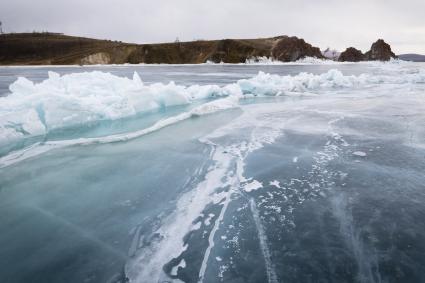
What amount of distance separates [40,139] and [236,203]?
4.84 metres

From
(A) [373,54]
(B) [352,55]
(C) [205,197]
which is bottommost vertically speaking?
(C) [205,197]

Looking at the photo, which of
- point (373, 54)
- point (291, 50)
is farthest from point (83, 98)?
point (373, 54)

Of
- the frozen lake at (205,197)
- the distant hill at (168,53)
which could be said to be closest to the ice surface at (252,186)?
the frozen lake at (205,197)

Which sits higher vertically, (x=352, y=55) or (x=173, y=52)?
(x=173, y=52)

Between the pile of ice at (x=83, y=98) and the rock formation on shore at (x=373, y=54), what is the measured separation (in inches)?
4438

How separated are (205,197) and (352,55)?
124255 millimetres

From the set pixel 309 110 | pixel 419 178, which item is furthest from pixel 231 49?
pixel 419 178

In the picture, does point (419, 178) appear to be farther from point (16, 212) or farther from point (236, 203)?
point (16, 212)

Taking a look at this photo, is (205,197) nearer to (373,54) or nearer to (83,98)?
(83,98)

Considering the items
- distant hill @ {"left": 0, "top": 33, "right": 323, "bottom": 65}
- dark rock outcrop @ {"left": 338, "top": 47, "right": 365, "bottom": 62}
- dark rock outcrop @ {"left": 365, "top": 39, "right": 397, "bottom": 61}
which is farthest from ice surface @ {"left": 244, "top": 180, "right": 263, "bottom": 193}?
dark rock outcrop @ {"left": 365, "top": 39, "right": 397, "bottom": 61}

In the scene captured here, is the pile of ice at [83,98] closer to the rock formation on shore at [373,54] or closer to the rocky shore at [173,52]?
the rocky shore at [173,52]

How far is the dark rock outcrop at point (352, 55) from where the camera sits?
11275 cm

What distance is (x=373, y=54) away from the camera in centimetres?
11231

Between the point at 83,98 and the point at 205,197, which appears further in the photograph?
the point at 83,98
